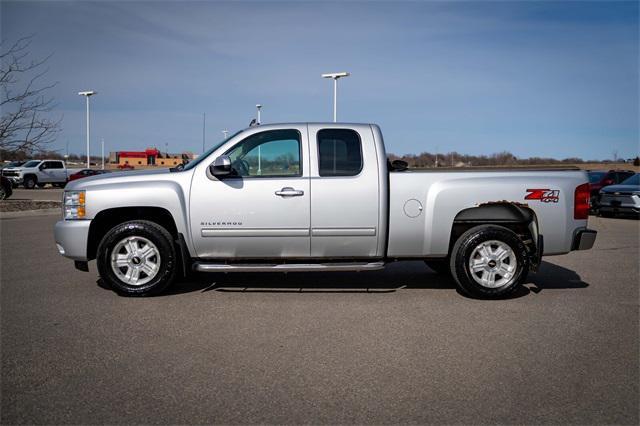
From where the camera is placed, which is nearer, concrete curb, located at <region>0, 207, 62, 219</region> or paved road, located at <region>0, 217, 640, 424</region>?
paved road, located at <region>0, 217, 640, 424</region>

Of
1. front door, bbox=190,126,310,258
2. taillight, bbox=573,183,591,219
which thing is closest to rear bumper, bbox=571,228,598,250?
taillight, bbox=573,183,591,219

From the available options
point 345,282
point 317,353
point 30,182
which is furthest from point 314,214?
point 30,182

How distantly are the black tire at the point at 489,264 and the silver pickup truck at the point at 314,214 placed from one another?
0.04ft

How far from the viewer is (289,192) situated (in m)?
6.11

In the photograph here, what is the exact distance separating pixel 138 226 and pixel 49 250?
4489 millimetres

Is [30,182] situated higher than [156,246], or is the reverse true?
[30,182]

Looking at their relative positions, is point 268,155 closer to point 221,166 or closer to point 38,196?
point 221,166

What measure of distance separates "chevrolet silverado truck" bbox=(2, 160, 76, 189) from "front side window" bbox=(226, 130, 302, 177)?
33.9m

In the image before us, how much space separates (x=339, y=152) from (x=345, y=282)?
1.83 m

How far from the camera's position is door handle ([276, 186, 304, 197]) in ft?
20.0

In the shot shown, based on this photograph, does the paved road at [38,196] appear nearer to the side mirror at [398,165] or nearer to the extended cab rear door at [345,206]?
the extended cab rear door at [345,206]

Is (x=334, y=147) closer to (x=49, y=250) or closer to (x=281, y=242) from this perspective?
(x=281, y=242)

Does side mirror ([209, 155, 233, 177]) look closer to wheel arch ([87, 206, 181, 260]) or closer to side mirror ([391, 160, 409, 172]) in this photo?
wheel arch ([87, 206, 181, 260])

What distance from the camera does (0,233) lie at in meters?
11.9
